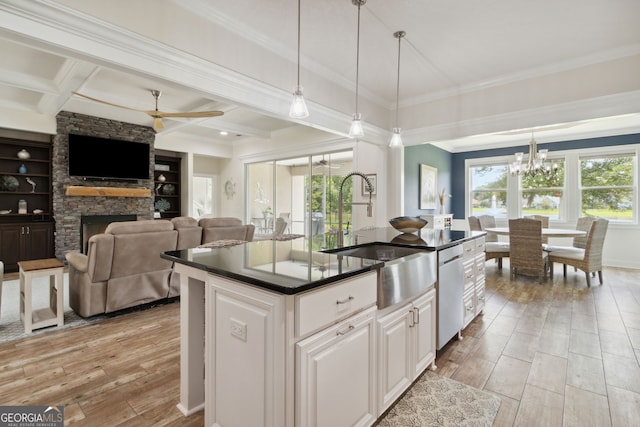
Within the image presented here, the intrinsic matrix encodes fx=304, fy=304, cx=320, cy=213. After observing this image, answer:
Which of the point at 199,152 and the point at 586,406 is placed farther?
the point at 199,152

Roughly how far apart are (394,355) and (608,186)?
7.05 meters

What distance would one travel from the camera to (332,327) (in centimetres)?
129

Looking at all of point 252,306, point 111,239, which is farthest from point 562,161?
point 111,239

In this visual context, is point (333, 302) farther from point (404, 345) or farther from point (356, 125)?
point (356, 125)

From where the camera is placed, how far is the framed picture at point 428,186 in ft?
20.5

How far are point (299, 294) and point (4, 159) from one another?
23.5 ft

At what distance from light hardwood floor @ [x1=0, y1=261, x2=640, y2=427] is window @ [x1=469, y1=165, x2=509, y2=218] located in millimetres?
4188

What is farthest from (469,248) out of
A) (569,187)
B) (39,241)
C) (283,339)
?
(39,241)

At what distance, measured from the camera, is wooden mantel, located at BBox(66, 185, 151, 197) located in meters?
5.56

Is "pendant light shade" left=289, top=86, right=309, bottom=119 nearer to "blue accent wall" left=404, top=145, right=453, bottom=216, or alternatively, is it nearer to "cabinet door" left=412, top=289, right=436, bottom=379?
"cabinet door" left=412, top=289, right=436, bottom=379

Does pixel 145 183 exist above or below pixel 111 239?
above

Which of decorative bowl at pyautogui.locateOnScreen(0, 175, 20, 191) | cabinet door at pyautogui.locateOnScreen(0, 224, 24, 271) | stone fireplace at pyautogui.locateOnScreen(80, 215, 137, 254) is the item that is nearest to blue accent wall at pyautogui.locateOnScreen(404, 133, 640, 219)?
stone fireplace at pyautogui.locateOnScreen(80, 215, 137, 254)

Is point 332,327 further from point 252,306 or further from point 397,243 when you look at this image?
point 397,243

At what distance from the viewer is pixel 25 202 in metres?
5.64
